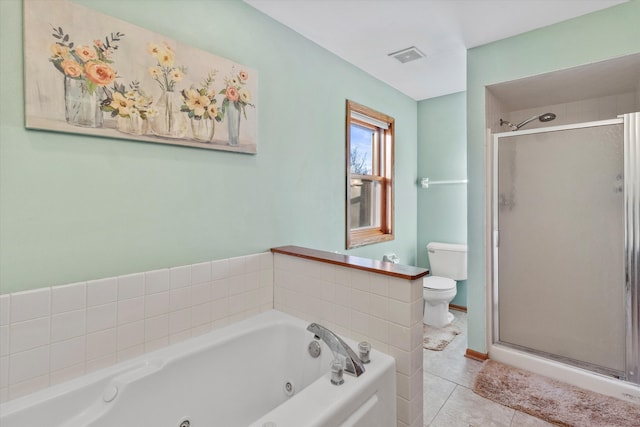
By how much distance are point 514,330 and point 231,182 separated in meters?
2.39

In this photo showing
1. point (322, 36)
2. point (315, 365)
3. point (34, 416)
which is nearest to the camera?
point (34, 416)

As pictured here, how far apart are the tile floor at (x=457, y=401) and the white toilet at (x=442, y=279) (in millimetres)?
510

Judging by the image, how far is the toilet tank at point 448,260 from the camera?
127 inches

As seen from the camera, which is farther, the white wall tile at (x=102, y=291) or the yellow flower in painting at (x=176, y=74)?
the yellow flower in painting at (x=176, y=74)

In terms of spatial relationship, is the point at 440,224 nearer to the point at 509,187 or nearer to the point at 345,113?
the point at 509,187

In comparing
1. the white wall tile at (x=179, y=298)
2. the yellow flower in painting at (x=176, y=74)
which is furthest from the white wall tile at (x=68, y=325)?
the yellow flower in painting at (x=176, y=74)

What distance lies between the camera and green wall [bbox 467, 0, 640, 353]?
193 cm

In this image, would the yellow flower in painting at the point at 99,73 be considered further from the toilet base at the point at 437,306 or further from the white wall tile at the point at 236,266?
the toilet base at the point at 437,306

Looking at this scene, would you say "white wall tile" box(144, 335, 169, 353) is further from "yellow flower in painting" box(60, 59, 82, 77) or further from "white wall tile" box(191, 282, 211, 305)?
"yellow flower in painting" box(60, 59, 82, 77)

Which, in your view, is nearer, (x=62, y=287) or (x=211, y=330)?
(x=62, y=287)

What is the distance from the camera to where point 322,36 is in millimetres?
2223

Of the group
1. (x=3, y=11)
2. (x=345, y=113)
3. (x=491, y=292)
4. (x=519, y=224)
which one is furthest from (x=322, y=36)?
(x=491, y=292)

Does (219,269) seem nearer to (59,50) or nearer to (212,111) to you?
(212,111)

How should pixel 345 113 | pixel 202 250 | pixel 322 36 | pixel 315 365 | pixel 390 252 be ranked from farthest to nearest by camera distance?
pixel 390 252 < pixel 345 113 < pixel 322 36 < pixel 202 250 < pixel 315 365
